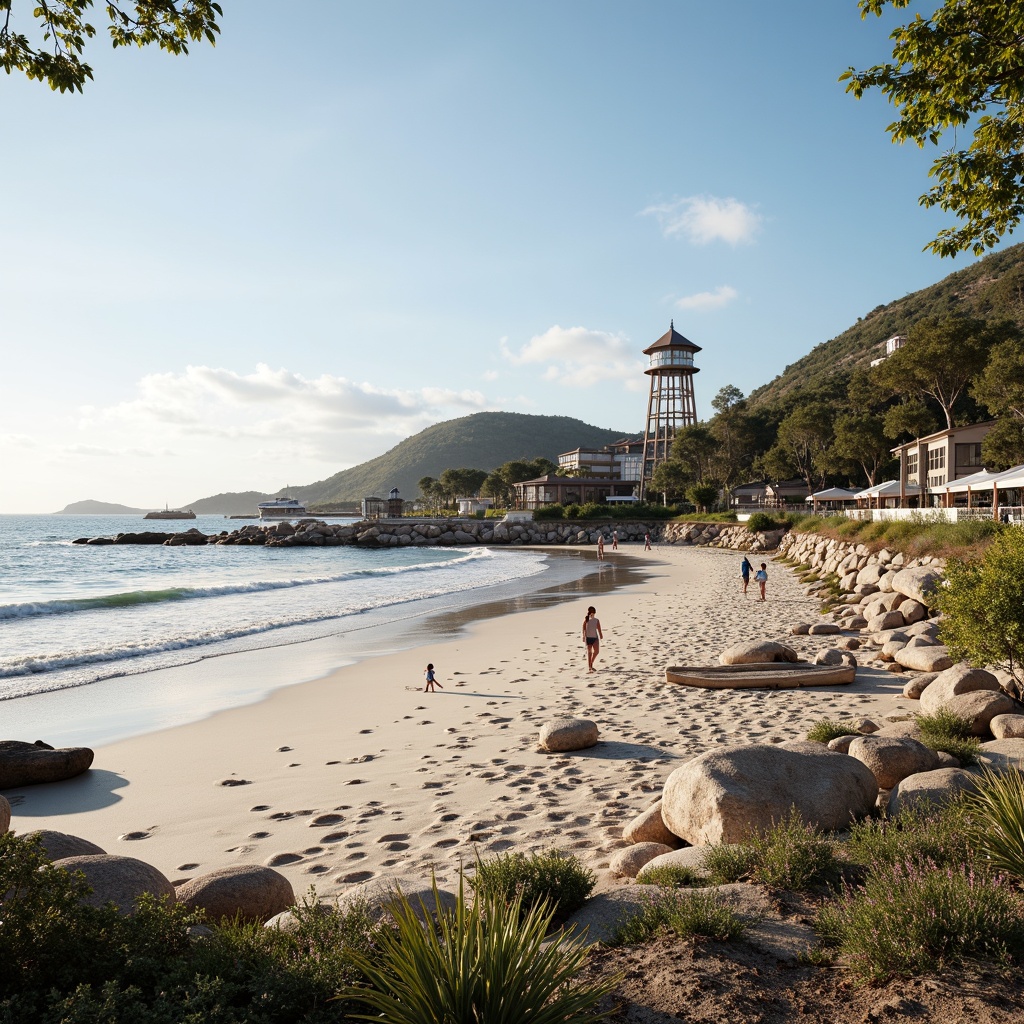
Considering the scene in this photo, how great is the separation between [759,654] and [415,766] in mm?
7118

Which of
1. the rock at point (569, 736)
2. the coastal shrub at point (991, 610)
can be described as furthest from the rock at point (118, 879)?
the coastal shrub at point (991, 610)

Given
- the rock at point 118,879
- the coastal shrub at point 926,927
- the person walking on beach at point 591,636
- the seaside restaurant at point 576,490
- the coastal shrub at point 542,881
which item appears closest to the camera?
the coastal shrub at point 926,927

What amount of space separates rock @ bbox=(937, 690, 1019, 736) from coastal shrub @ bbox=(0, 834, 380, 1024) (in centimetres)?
736

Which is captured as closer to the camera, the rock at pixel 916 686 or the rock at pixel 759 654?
the rock at pixel 916 686

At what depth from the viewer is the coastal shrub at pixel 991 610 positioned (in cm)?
851

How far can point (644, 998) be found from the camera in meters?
3.35

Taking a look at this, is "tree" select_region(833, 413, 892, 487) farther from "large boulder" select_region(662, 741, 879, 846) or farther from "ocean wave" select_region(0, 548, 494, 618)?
"large boulder" select_region(662, 741, 879, 846)

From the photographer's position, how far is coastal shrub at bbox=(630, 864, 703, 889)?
4.60m

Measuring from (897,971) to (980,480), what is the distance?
1076 inches

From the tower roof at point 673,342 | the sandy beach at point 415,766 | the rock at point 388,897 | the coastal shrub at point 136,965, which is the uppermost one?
the tower roof at point 673,342

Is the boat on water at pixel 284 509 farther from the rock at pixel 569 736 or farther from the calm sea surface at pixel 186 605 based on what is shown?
the rock at pixel 569 736

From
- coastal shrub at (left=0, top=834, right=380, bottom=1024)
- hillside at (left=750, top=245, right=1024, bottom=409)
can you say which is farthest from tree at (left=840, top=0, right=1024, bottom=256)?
hillside at (left=750, top=245, right=1024, bottom=409)

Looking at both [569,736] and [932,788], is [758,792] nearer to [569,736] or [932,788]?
[932,788]

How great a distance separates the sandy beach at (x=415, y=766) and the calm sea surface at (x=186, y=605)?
4091mm
